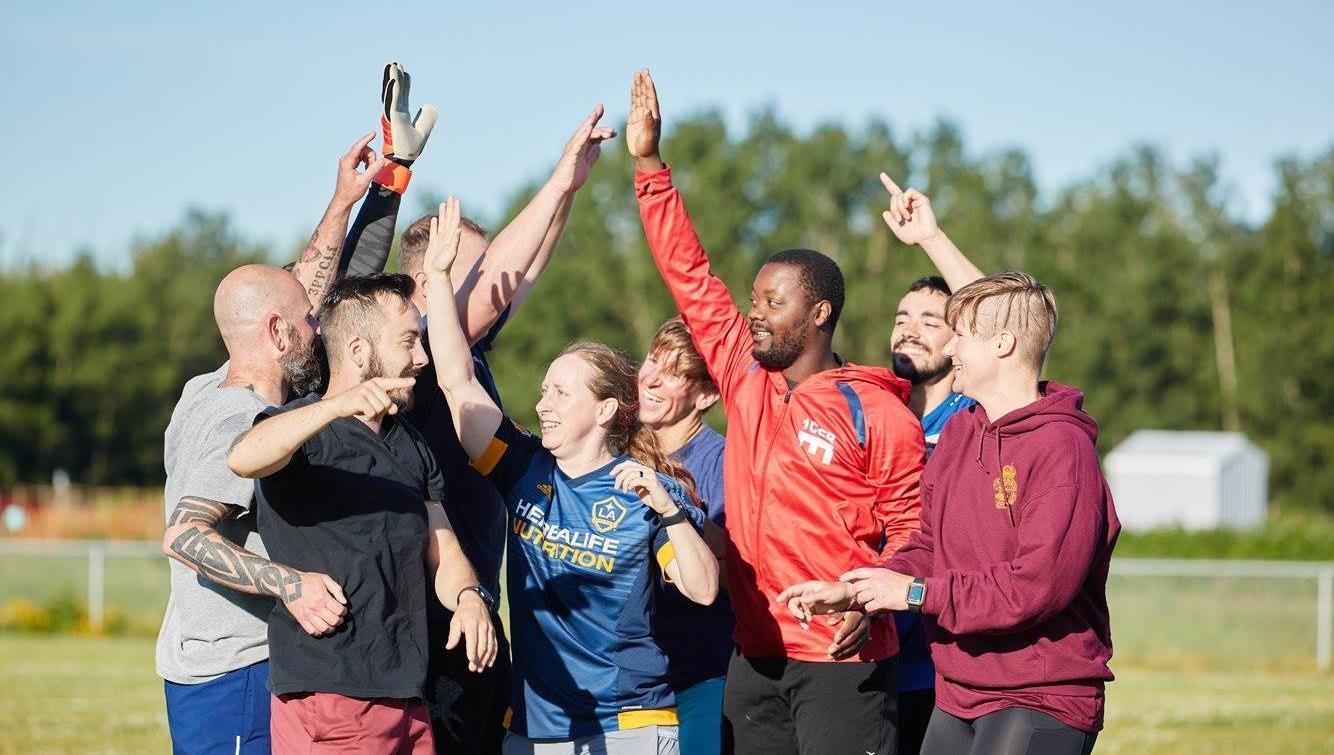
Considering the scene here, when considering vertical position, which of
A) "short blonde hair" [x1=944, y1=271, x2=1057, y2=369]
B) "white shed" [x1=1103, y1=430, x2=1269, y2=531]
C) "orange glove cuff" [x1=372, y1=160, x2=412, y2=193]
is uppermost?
"orange glove cuff" [x1=372, y1=160, x2=412, y2=193]

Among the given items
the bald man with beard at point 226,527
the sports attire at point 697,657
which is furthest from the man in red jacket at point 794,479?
the bald man with beard at point 226,527

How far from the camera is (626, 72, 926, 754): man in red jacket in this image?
498 centimetres

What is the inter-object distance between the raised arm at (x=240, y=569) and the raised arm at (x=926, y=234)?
273 centimetres

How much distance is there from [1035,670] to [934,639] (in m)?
0.40

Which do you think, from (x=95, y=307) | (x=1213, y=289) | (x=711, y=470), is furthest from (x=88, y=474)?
(x=711, y=470)

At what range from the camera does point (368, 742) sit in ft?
13.4

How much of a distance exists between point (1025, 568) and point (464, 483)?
214cm

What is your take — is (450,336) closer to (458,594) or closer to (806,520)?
(458,594)

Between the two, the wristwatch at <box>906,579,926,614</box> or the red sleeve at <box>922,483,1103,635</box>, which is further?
the wristwatch at <box>906,579,926,614</box>

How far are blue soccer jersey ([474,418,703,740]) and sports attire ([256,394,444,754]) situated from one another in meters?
0.71

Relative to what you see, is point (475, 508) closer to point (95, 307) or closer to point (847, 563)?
point (847, 563)

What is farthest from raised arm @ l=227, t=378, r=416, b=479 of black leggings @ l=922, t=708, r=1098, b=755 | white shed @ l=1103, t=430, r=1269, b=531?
white shed @ l=1103, t=430, r=1269, b=531

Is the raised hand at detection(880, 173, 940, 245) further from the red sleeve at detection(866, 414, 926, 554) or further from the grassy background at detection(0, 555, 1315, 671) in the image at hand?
the grassy background at detection(0, 555, 1315, 671)

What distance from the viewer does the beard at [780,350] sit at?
521 cm
